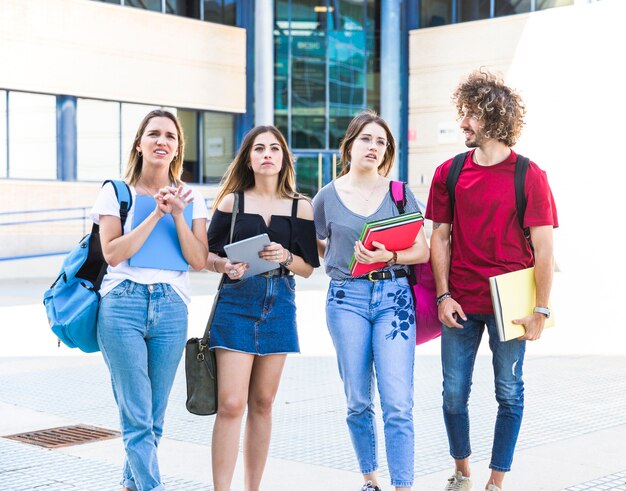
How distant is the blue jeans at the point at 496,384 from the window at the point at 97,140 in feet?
63.9

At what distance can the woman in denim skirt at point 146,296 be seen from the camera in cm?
388

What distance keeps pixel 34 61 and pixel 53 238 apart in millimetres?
4325

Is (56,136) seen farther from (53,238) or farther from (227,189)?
(227,189)

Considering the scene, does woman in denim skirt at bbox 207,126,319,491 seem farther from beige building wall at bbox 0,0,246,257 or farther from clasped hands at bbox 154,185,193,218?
beige building wall at bbox 0,0,246,257

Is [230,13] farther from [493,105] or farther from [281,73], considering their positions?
[493,105]

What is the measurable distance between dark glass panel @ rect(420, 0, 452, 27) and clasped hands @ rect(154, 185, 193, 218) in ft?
78.5


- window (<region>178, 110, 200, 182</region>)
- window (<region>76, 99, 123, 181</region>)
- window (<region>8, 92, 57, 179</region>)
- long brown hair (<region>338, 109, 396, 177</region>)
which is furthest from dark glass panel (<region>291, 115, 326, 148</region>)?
long brown hair (<region>338, 109, 396, 177</region>)

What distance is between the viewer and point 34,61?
22.0 meters

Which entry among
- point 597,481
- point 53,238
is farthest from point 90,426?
point 53,238

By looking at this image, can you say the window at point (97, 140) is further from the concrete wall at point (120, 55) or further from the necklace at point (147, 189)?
the necklace at point (147, 189)

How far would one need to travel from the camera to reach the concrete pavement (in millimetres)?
4922

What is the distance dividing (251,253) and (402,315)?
810 millimetres

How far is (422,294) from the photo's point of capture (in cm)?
450

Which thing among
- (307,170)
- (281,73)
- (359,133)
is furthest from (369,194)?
(281,73)
